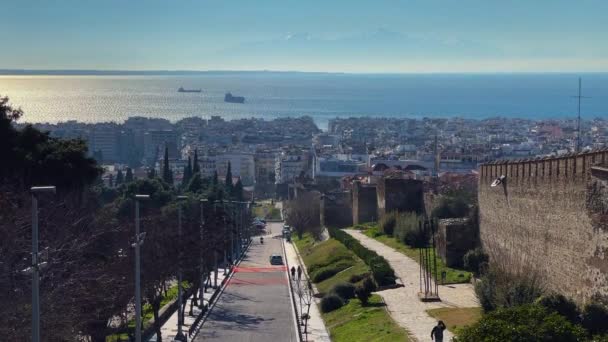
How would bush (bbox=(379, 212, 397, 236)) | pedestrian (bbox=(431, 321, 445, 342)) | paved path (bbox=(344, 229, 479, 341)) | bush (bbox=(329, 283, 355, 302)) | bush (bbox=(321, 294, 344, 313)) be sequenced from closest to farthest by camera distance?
pedestrian (bbox=(431, 321, 445, 342)) → paved path (bbox=(344, 229, 479, 341)) → bush (bbox=(321, 294, 344, 313)) → bush (bbox=(329, 283, 355, 302)) → bush (bbox=(379, 212, 397, 236))

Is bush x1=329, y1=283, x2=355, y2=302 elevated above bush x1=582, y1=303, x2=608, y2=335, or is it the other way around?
bush x1=582, y1=303, x2=608, y2=335

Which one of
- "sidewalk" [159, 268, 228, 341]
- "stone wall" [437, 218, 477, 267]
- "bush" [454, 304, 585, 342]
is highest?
"bush" [454, 304, 585, 342]

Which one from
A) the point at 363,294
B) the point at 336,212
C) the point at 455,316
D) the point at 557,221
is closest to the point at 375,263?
the point at 363,294

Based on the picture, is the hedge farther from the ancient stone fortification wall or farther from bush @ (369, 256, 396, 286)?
the ancient stone fortification wall

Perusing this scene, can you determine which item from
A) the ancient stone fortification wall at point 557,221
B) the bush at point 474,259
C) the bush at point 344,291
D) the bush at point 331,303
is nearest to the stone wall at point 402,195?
the bush at point 474,259

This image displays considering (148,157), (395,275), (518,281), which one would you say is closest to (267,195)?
(148,157)

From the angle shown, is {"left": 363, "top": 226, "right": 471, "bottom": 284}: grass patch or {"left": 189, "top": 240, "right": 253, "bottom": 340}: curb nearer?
{"left": 189, "top": 240, "right": 253, "bottom": 340}: curb

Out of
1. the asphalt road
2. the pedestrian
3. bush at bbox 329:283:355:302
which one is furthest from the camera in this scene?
bush at bbox 329:283:355:302

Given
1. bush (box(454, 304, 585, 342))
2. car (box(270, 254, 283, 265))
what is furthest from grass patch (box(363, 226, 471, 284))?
bush (box(454, 304, 585, 342))
